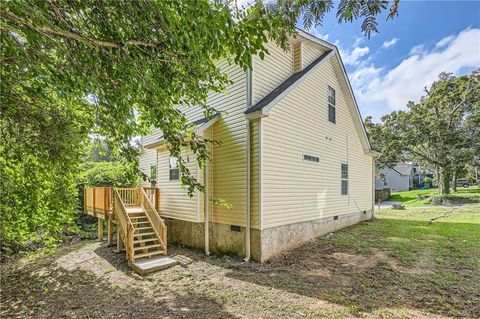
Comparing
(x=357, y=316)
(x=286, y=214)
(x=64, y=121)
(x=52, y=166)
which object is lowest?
(x=357, y=316)

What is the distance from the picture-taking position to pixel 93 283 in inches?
239

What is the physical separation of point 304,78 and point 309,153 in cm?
259

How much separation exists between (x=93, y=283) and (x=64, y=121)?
398 cm

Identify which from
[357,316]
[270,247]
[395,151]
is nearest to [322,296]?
[357,316]

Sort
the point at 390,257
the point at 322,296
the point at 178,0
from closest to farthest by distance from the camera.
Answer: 1. the point at 178,0
2. the point at 322,296
3. the point at 390,257

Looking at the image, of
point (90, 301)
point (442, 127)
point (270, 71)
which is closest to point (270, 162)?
point (270, 71)

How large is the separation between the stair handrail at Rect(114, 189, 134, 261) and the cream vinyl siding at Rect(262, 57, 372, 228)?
12.6ft

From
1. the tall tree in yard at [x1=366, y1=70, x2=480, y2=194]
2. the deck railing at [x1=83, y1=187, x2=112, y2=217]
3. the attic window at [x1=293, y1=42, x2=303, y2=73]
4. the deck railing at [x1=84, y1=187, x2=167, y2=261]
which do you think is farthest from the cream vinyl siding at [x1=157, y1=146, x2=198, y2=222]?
the tall tree in yard at [x1=366, y1=70, x2=480, y2=194]

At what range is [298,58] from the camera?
30.4 ft

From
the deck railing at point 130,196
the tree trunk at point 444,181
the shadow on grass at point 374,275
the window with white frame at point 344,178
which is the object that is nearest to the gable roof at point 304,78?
the window with white frame at point 344,178

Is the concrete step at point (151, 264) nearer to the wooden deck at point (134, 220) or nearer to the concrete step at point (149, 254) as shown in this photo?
the wooden deck at point (134, 220)

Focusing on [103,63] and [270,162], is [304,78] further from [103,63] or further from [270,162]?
[103,63]

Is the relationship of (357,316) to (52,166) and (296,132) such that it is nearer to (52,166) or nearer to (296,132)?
(296,132)

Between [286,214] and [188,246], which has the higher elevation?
[286,214]
